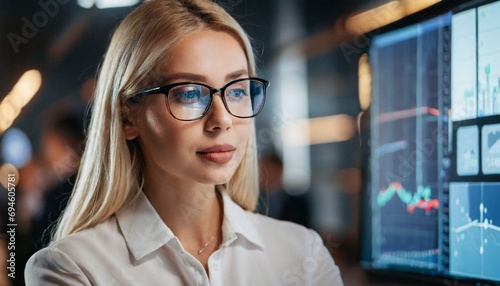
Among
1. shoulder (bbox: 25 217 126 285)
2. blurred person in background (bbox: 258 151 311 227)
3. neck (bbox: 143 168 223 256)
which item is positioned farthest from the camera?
blurred person in background (bbox: 258 151 311 227)

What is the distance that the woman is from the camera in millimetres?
1033

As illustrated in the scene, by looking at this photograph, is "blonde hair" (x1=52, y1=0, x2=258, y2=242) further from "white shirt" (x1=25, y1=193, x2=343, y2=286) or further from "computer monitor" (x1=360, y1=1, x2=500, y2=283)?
"computer monitor" (x1=360, y1=1, x2=500, y2=283)

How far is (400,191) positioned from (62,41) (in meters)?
0.76

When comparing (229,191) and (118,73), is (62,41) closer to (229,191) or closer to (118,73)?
(118,73)

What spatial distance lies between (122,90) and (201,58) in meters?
0.16

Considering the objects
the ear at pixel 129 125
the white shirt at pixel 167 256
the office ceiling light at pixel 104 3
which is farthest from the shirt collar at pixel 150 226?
the office ceiling light at pixel 104 3

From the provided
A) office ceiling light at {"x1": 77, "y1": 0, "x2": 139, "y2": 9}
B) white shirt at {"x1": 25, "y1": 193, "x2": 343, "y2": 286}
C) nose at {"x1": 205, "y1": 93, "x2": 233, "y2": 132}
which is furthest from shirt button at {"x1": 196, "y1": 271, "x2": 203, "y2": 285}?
office ceiling light at {"x1": 77, "y1": 0, "x2": 139, "y2": 9}

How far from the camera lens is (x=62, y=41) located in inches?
47.5

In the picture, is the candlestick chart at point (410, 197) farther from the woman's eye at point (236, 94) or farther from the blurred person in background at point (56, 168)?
the blurred person in background at point (56, 168)

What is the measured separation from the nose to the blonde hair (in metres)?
0.12

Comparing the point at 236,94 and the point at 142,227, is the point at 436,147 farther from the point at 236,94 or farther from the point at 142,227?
the point at 142,227

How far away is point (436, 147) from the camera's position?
119 cm

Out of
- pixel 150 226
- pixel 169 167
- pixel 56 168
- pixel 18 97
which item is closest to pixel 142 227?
pixel 150 226

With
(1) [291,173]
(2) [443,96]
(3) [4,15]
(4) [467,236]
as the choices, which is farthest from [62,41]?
(4) [467,236]
